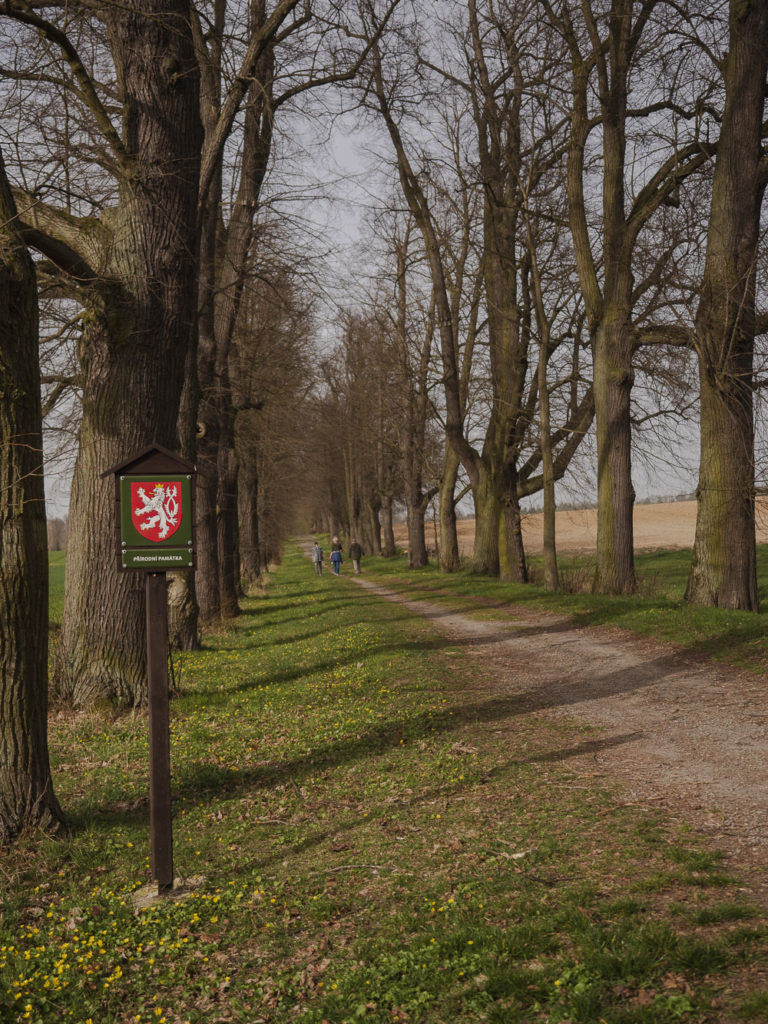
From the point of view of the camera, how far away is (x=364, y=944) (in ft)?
15.6

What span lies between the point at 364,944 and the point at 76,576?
726cm

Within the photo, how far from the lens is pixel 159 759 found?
18.6ft

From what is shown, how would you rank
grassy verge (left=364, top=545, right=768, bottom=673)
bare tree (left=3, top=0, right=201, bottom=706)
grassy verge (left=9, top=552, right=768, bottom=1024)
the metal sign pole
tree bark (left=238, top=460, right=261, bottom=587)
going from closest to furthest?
grassy verge (left=9, top=552, right=768, bottom=1024)
the metal sign pole
bare tree (left=3, top=0, right=201, bottom=706)
grassy verge (left=364, top=545, right=768, bottom=673)
tree bark (left=238, top=460, right=261, bottom=587)

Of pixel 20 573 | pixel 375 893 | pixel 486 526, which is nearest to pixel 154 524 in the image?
pixel 20 573

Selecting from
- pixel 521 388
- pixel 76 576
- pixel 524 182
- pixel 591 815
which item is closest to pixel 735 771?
pixel 591 815

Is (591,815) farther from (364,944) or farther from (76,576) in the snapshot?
(76,576)

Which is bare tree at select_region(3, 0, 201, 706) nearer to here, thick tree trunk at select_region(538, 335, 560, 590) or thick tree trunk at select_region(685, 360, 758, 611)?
thick tree trunk at select_region(685, 360, 758, 611)

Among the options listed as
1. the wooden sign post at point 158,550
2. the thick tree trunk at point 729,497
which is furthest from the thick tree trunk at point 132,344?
the thick tree trunk at point 729,497

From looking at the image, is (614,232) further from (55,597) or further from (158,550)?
(55,597)

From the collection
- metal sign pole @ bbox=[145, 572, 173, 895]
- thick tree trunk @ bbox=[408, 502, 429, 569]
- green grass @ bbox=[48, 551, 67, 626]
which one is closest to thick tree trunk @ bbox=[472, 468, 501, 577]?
thick tree trunk @ bbox=[408, 502, 429, 569]

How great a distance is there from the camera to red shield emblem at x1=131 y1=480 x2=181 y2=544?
5840 millimetres

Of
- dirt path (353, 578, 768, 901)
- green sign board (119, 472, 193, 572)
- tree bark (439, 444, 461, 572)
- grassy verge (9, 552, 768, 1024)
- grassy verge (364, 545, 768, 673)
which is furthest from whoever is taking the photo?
tree bark (439, 444, 461, 572)

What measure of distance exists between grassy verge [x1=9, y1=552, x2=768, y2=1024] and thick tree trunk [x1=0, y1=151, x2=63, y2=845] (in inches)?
15.9

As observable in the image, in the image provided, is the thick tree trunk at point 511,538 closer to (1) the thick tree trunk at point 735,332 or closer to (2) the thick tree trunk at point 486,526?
(2) the thick tree trunk at point 486,526
